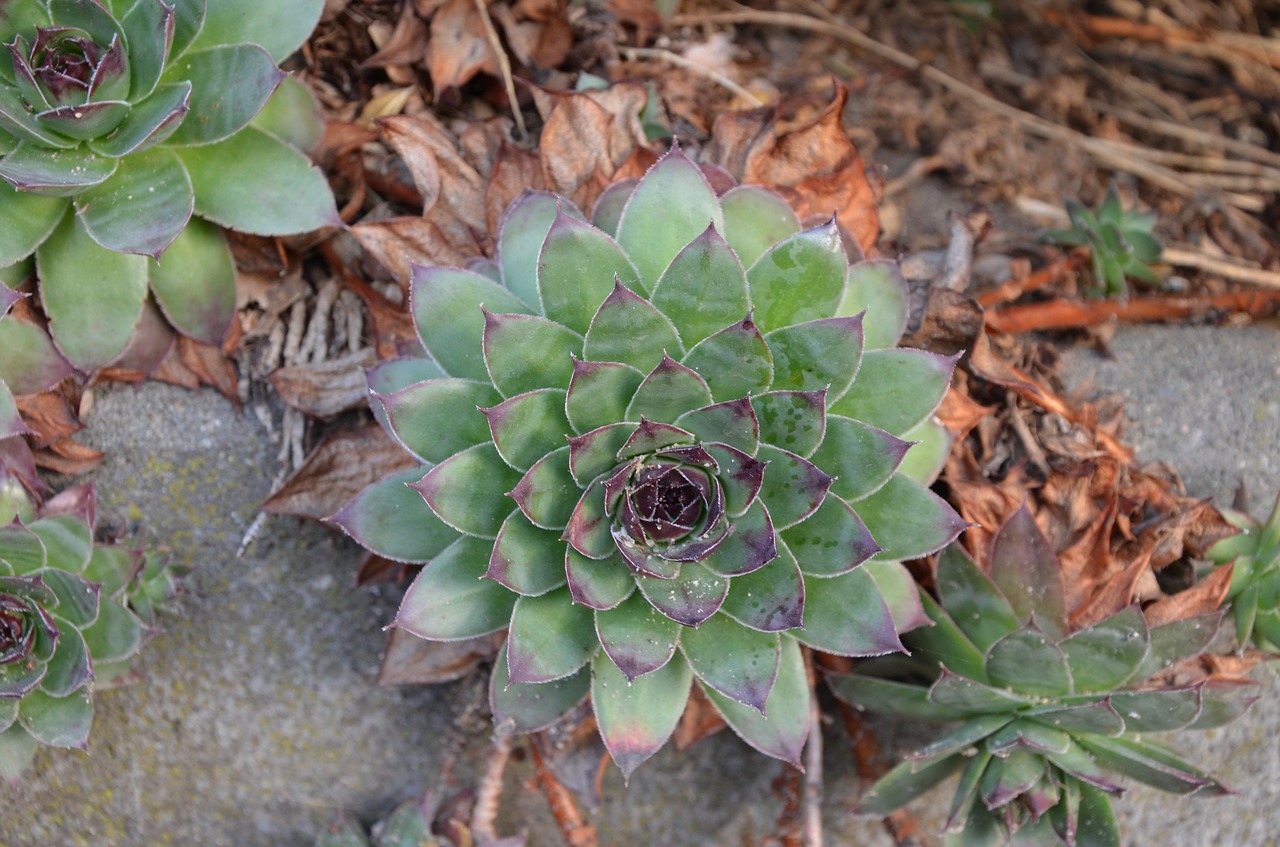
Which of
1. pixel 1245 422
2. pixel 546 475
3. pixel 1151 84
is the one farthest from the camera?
pixel 1151 84

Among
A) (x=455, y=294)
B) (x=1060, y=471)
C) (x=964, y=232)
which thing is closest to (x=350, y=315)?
(x=455, y=294)

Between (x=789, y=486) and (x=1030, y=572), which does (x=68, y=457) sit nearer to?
(x=789, y=486)

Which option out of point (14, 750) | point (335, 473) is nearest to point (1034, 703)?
point (335, 473)

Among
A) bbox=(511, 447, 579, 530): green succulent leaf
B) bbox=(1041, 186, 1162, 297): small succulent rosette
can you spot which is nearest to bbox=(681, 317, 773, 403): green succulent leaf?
bbox=(511, 447, 579, 530): green succulent leaf

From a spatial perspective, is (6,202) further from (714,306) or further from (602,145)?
(714,306)

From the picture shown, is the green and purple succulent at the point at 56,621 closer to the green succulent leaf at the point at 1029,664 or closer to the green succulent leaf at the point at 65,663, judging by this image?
the green succulent leaf at the point at 65,663

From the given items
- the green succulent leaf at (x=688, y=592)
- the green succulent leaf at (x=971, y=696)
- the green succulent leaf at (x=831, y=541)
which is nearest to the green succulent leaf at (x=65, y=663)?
the green succulent leaf at (x=688, y=592)

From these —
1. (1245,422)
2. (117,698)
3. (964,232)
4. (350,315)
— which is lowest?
(117,698)
